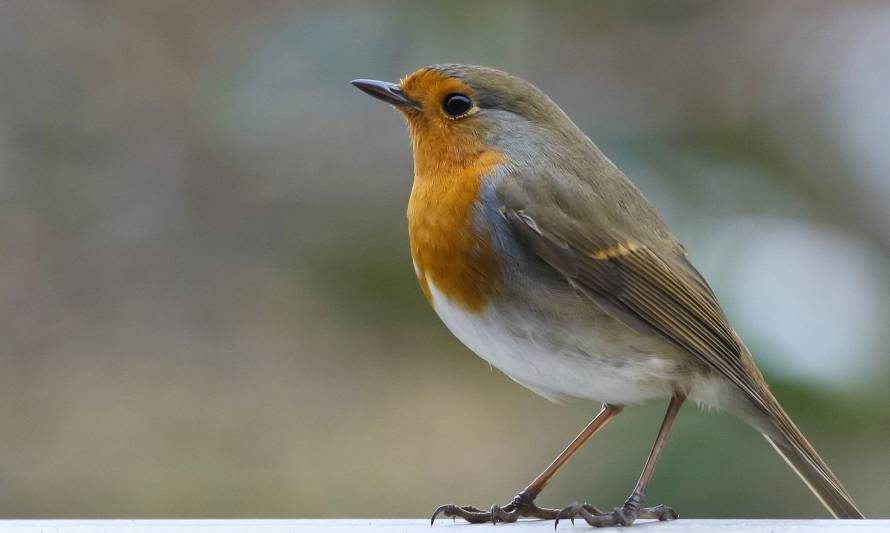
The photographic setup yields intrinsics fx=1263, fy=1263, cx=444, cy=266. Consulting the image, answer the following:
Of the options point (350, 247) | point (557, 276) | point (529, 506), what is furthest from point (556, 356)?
point (350, 247)

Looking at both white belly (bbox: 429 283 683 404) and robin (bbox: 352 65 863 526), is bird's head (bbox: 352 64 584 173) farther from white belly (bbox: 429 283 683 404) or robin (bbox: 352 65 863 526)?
white belly (bbox: 429 283 683 404)

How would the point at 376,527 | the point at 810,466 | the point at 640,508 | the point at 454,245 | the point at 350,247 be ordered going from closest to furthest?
the point at 376,527 < the point at 454,245 < the point at 640,508 < the point at 810,466 < the point at 350,247

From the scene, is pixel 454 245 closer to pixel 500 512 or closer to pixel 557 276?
pixel 557 276

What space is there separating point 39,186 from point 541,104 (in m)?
2.17

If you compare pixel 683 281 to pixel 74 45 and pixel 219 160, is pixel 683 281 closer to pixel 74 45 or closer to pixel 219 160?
pixel 219 160

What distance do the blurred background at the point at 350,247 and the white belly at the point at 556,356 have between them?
31 centimetres

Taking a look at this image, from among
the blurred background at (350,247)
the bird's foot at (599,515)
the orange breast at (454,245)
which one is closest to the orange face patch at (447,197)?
the orange breast at (454,245)

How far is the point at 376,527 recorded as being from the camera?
6.45ft

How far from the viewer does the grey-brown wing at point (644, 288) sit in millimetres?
2221

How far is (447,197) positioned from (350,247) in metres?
0.96

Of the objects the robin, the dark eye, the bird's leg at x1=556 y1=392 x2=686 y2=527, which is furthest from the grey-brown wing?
the dark eye

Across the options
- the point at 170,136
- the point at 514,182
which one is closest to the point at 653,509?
the point at 514,182

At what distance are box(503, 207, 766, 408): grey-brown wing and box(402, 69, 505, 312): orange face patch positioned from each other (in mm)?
94

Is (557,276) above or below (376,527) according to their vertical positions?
above
